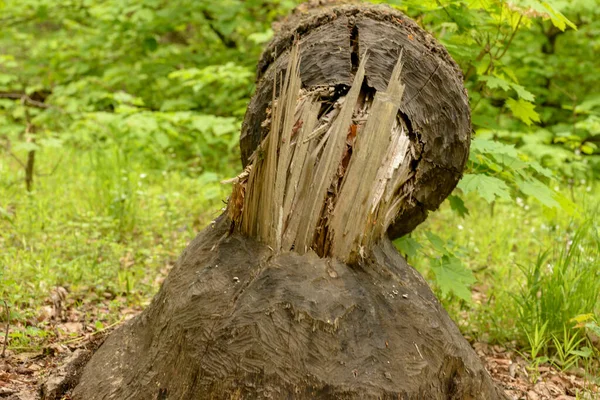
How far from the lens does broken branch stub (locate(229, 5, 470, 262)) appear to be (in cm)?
→ 207

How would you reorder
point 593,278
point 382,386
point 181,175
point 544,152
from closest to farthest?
point 382,386 → point 593,278 → point 544,152 → point 181,175

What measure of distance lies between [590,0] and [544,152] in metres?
1.66

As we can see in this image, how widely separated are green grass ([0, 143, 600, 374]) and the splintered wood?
0.33 metres

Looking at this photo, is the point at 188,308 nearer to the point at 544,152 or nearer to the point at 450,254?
the point at 450,254

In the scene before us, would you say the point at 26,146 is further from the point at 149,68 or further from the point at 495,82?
the point at 149,68

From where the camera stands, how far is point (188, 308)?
2082mm

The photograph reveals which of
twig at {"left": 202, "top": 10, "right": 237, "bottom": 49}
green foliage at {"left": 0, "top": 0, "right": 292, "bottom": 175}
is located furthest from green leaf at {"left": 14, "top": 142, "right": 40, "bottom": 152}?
twig at {"left": 202, "top": 10, "right": 237, "bottom": 49}

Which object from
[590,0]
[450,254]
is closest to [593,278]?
[450,254]

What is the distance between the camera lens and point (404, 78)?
8.36ft

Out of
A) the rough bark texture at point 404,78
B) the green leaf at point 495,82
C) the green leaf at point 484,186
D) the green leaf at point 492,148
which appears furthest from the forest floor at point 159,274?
the green leaf at point 495,82

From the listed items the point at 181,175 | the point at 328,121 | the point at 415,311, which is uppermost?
the point at 328,121

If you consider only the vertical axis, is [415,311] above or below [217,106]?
above

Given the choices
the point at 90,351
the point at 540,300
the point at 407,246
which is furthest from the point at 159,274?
the point at 540,300

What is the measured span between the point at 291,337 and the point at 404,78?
4.21ft
